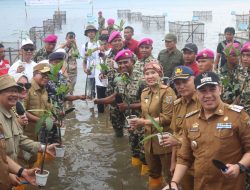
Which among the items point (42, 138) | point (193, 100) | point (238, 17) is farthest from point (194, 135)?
point (238, 17)

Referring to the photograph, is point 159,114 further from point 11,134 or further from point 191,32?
point 191,32

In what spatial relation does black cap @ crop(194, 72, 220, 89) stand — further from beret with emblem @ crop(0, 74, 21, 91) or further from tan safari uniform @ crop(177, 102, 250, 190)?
beret with emblem @ crop(0, 74, 21, 91)

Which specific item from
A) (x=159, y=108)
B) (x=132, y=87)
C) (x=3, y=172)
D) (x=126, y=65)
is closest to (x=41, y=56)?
(x=126, y=65)

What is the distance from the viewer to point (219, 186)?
3367mm

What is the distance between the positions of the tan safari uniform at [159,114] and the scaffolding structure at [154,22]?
29578mm

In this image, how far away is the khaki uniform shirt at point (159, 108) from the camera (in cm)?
499

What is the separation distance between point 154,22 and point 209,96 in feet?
114

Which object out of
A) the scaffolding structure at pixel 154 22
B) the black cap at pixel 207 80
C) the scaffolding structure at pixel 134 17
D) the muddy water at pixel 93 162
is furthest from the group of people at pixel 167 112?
the scaffolding structure at pixel 134 17

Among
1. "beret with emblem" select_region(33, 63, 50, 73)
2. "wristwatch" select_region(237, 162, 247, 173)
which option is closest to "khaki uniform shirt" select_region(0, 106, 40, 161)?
"beret with emblem" select_region(33, 63, 50, 73)

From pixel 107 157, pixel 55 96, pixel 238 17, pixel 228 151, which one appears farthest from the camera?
pixel 238 17

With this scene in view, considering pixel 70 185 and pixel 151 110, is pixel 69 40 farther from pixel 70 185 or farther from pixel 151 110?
pixel 151 110

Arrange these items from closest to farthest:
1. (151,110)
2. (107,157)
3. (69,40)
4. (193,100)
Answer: (193,100), (151,110), (107,157), (69,40)

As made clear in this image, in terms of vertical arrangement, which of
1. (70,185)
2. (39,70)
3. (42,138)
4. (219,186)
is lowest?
(70,185)

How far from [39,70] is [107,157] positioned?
2.45 meters
